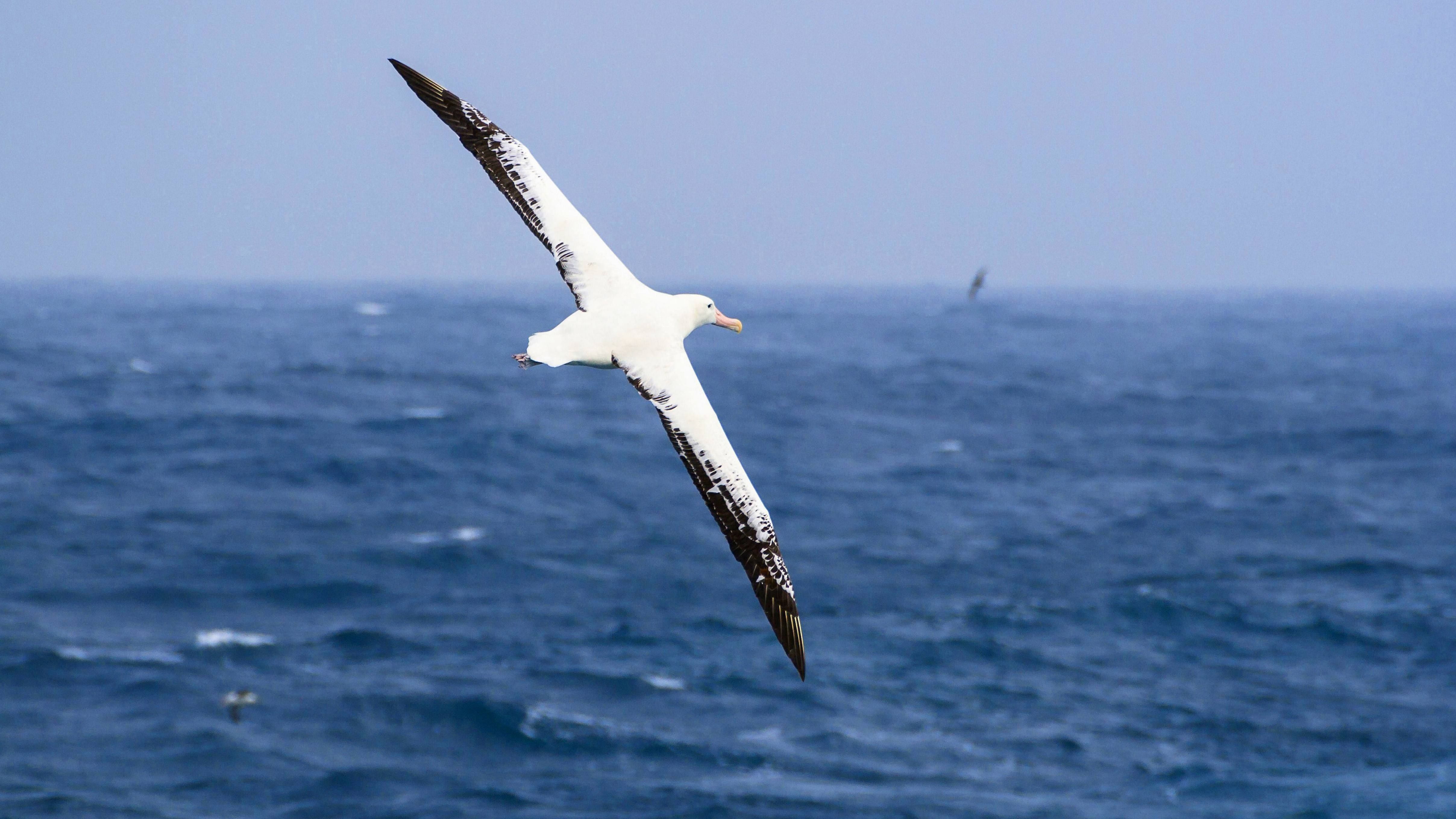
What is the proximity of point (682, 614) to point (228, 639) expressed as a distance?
45.3 feet

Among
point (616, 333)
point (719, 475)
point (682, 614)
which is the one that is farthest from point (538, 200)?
point (682, 614)

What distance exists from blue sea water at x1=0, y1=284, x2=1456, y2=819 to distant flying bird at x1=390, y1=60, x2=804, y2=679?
20.8m

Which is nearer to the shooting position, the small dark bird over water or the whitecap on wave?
the small dark bird over water

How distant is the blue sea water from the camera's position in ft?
111

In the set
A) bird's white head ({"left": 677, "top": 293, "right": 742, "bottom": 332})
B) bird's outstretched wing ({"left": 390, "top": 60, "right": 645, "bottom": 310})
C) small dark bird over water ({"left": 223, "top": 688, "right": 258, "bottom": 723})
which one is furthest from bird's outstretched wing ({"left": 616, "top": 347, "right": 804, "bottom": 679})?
small dark bird over water ({"left": 223, "top": 688, "right": 258, "bottom": 723})

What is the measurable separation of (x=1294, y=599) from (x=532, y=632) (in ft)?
88.6

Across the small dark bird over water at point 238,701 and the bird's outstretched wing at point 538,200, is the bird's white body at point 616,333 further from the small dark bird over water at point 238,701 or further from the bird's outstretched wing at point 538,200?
the small dark bird over water at point 238,701

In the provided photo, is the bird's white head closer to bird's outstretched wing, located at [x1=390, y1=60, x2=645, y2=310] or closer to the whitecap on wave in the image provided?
bird's outstretched wing, located at [x1=390, y1=60, x2=645, y2=310]

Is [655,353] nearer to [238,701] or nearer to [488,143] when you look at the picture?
[488,143]

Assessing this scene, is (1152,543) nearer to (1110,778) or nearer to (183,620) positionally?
(1110,778)

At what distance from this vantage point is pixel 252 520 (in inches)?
1980

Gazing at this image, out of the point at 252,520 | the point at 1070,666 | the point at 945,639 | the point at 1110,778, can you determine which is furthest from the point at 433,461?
the point at 1110,778

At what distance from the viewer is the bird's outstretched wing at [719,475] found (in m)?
12.6

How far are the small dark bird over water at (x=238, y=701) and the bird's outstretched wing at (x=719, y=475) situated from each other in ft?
75.3
